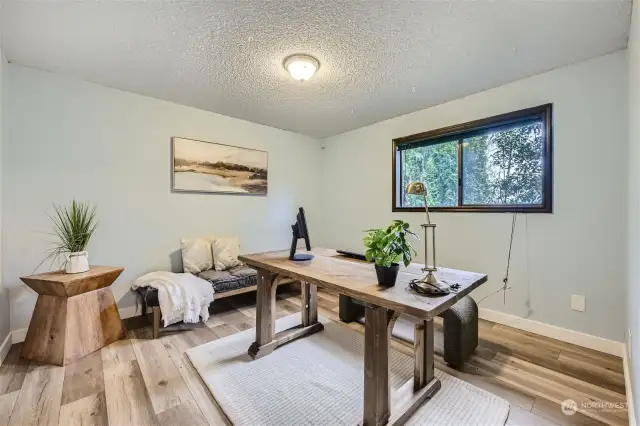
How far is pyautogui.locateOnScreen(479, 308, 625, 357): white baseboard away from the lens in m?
2.00

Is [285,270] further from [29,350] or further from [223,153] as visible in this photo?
[223,153]

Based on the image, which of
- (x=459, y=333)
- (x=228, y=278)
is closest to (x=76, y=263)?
(x=228, y=278)

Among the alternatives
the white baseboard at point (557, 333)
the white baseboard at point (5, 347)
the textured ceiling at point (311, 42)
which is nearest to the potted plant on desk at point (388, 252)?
the textured ceiling at point (311, 42)

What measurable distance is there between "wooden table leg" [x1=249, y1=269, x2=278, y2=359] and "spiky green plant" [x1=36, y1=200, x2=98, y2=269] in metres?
1.49

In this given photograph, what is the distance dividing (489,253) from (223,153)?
3.16 metres

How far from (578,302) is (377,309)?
201 cm

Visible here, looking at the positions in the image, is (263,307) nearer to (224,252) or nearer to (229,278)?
(229,278)

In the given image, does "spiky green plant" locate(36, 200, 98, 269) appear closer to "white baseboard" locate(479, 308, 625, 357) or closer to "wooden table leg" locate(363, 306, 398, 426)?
"wooden table leg" locate(363, 306, 398, 426)

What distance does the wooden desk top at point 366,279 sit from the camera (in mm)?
1112

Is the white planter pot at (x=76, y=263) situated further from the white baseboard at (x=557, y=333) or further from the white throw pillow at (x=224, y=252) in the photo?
the white baseboard at (x=557, y=333)

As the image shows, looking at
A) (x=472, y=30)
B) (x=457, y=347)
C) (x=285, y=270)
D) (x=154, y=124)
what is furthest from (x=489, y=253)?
(x=154, y=124)

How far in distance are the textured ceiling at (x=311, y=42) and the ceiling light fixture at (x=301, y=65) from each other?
0.19 feet

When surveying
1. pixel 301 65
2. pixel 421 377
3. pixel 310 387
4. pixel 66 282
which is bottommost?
pixel 310 387

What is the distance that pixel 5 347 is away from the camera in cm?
200
